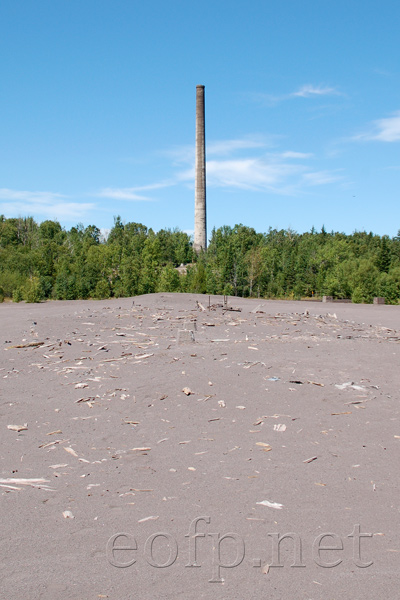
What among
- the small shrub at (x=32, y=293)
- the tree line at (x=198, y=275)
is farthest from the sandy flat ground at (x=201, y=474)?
the tree line at (x=198, y=275)

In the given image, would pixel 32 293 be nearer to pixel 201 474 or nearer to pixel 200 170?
pixel 200 170

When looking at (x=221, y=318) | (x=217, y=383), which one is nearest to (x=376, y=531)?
(x=217, y=383)

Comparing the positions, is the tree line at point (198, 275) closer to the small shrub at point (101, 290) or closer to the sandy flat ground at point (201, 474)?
the small shrub at point (101, 290)

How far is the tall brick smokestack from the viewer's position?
135ft

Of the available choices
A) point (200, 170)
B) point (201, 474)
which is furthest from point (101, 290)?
point (201, 474)

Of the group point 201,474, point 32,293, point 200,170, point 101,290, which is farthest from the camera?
point 200,170

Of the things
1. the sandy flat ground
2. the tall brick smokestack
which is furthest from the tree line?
the sandy flat ground

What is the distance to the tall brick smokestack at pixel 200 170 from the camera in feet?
135

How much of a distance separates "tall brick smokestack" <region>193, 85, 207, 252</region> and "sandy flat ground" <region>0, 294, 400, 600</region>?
3254cm

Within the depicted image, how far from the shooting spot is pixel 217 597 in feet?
10.8

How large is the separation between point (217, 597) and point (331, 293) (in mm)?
35642

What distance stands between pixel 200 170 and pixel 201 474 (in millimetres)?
38326

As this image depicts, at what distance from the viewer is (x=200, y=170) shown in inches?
1634

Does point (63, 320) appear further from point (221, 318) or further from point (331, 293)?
point (331, 293)
